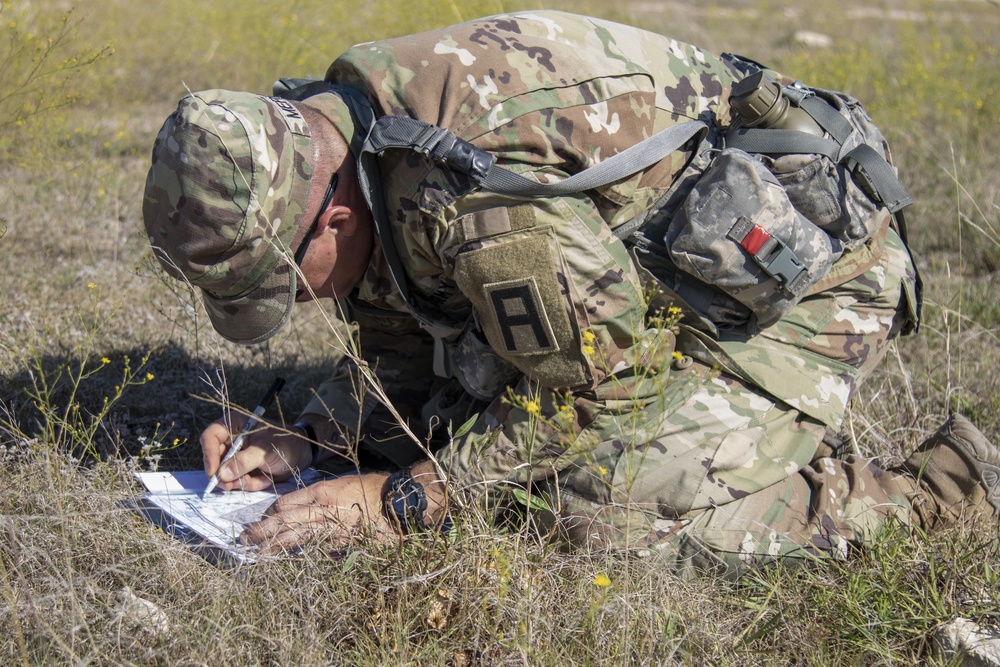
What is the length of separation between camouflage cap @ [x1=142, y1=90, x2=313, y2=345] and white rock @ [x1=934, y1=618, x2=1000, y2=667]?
1.76m

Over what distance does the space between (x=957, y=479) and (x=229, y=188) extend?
2.15 m

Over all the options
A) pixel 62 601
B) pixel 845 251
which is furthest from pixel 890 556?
pixel 62 601

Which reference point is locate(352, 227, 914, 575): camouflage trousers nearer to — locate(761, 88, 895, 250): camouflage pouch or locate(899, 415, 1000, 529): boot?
locate(899, 415, 1000, 529): boot

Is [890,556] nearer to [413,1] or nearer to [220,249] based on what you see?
[220,249]

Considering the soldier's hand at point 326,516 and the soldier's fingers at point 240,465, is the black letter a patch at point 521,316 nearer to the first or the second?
the soldier's hand at point 326,516

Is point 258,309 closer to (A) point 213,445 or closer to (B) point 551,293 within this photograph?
(A) point 213,445

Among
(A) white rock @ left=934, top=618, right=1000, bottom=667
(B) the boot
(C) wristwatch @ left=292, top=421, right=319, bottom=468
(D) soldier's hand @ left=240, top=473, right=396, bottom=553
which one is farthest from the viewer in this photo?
(C) wristwatch @ left=292, top=421, right=319, bottom=468

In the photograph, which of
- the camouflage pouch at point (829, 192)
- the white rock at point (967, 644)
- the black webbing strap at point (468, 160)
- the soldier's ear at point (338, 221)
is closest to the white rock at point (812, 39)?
the camouflage pouch at point (829, 192)

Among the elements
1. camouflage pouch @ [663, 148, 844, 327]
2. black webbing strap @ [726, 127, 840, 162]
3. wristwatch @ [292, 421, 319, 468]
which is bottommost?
wristwatch @ [292, 421, 319, 468]

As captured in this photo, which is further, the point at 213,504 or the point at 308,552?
the point at 213,504

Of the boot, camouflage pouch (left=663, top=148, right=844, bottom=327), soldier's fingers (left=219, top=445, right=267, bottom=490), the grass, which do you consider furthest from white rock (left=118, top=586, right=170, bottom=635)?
the boot

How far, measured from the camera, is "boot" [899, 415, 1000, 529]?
2.52m

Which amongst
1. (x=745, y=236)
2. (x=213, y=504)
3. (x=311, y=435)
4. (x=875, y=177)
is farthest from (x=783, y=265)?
(x=213, y=504)

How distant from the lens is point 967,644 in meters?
1.99
